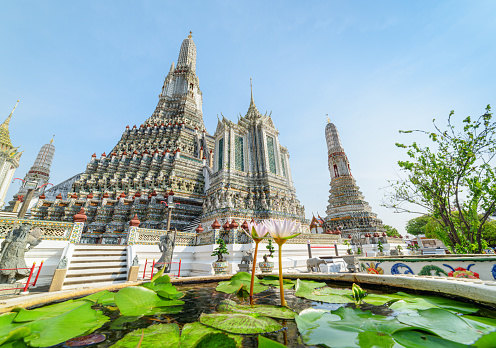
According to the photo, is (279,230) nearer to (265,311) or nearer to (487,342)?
(265,311)

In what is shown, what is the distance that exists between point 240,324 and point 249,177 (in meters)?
15.8

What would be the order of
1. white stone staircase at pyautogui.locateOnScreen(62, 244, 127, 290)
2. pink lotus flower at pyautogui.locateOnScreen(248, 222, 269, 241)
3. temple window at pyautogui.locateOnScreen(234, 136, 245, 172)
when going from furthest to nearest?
temple window at pyautogui.locateOnScreen(234, 136, 245, 172) → white stone staircase at pyautogui.locateOnScreen(62, 244, 127, 290) → pink lotus flower at pyautogui.locateOnScreen(248, 222, 269, 241)

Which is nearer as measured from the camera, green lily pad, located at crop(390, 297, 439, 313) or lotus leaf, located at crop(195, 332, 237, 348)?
lotus leaf, located at crop(195, 332, 237, 348)

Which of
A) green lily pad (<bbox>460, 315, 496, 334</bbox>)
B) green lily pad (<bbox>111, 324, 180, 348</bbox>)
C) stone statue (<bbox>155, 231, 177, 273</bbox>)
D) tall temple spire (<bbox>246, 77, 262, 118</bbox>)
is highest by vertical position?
tall temple spire (<bbox>246, 77, 262, 118</bbox>)

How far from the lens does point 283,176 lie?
18.5 m

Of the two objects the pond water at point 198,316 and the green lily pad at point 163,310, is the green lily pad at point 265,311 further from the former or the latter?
the green lily pad at point 163,310

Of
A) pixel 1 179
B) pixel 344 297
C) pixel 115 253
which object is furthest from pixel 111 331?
pixel 1 179

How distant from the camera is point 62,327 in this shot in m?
1.14

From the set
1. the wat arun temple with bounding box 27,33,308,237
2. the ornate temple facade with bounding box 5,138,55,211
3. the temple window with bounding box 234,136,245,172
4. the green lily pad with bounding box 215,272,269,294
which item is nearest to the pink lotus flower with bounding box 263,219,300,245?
the green lily pad with bounding box 215,272,269,294

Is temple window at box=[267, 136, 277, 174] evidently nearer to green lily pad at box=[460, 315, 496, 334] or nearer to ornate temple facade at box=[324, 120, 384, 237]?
ornate temple facade at box=[324, 120, 384, 237]

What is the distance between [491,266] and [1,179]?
1061 inches

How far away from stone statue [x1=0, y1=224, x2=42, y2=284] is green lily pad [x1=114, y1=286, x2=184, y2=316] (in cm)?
462

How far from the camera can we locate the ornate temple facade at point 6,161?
16.2m

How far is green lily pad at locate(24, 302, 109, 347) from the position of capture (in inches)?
39.2
